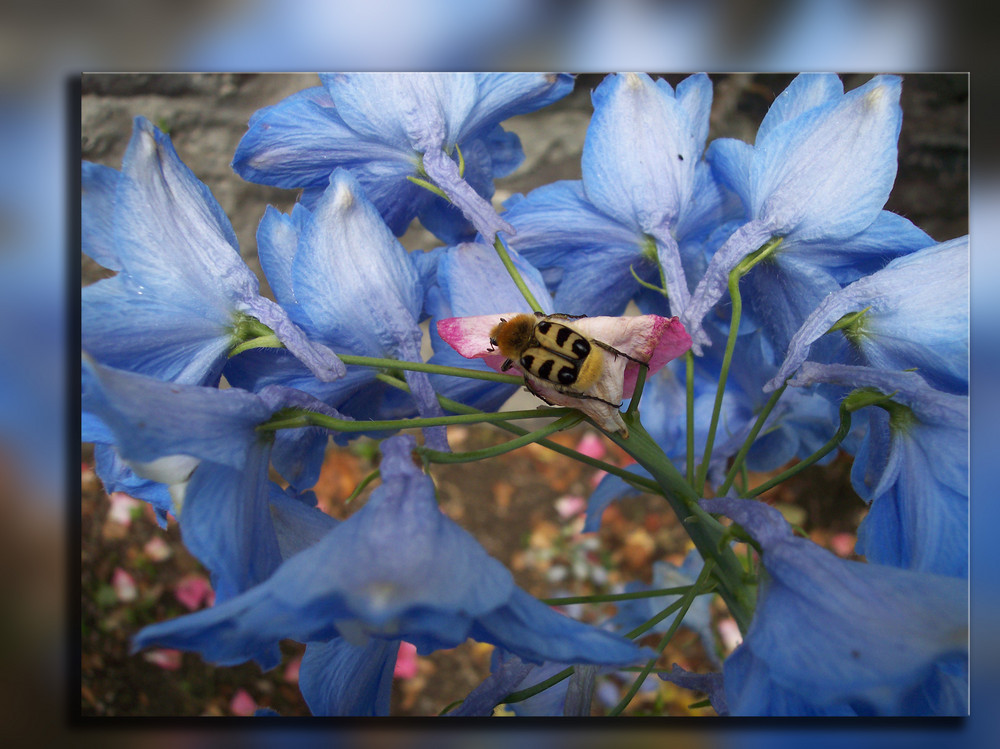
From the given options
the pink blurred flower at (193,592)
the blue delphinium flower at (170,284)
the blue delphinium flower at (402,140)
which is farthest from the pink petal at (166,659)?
the blue delphinium flower at (402,140)

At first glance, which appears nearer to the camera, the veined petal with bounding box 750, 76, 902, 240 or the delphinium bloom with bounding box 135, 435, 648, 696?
the delphinium bloom with bounding box 135, 435, 648, 696

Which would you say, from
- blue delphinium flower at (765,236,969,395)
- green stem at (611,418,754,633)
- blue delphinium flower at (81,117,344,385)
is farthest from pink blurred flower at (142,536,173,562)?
blue delphinium flower at (765,236,969,395)

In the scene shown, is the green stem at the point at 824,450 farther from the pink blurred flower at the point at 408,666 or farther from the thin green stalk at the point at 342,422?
the pink blurred flower at the point at 408,666

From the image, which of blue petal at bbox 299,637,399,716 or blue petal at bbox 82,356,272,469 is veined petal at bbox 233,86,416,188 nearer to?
blue petal at bbox 82,356,272,469

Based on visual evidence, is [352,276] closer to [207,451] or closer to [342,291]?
[342,291]

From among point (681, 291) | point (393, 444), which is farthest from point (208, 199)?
point (681, 291)
